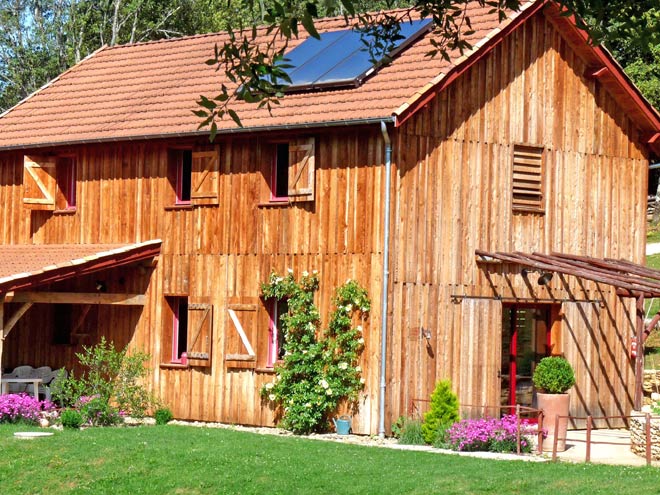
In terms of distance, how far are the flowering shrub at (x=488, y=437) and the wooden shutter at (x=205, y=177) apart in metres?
6.78

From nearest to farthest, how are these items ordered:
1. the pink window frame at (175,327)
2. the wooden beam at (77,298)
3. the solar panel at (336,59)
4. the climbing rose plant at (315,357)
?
the climbing rose plant at (315,357) → the solar panel at (336,59) → the wooden beam at (77,298) → the pink window frame at (175,327)

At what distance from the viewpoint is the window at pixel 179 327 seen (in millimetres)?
26180

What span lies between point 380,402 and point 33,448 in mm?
5834

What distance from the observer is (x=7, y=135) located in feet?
94.8

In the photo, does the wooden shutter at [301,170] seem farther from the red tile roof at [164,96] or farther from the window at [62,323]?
the window at [62,323]

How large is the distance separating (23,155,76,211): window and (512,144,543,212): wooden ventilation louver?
29.3 ft

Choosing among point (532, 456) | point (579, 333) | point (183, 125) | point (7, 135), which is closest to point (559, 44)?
point (579, 333)

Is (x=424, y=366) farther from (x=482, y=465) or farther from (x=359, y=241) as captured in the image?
(x=482, y=465)

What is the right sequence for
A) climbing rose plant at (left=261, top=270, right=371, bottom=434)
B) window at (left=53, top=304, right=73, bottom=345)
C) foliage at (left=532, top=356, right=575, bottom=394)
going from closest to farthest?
foliage at (left=532, top=356, right=575, bottom=394) → climbing rose plant at (left=261, top=270, right=371, bottom=434) → window at (left=53, top=304, right=73, bottom=345)

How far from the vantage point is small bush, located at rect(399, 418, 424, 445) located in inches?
872

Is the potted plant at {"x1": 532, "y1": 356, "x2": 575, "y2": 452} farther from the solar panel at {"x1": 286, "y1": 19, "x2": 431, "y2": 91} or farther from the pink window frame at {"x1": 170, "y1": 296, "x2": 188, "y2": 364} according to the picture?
the pink window frame at {"x1": 170, "y1": 296, "x2": 188, "y2": 364}

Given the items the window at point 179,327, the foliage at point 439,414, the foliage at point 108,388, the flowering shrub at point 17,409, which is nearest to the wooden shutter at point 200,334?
the window at point 179,327

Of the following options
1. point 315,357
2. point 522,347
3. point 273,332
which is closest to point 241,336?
point 273,332

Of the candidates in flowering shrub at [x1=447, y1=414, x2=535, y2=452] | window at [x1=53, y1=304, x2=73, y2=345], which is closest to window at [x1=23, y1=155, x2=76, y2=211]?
window at [x1=53, y1=304, x2=73, y2=345]
